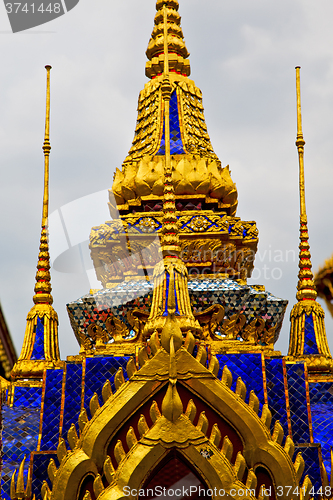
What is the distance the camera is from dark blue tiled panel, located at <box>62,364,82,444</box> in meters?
8.91

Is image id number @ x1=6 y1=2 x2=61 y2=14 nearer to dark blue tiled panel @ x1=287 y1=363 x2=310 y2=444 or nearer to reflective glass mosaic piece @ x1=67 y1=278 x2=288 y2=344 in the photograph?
reflective glass mosaic piece @ x1=67 y1=278 x2=288 y2=344

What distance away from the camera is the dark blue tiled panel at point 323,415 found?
31.7ft

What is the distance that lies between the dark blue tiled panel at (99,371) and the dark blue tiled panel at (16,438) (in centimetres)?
116

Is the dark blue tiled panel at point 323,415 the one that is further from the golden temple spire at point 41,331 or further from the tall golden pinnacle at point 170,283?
the golden temple spire at point 41,331

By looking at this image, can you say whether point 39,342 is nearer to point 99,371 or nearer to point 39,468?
point 99,371

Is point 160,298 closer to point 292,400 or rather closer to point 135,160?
point 292,400

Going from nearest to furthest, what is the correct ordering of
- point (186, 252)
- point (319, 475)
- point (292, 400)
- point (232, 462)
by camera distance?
1. point (232, 462)
2. point (319, 475)
3. point (292, 400)
4. point (186, 252)

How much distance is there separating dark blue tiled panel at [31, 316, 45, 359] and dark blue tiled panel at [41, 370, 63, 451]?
217 cm

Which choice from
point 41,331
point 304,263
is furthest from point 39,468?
point 304,263

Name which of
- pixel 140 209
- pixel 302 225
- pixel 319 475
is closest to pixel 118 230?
pixel 140 209

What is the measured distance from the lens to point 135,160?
12.6m

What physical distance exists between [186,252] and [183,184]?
3.45 ft
